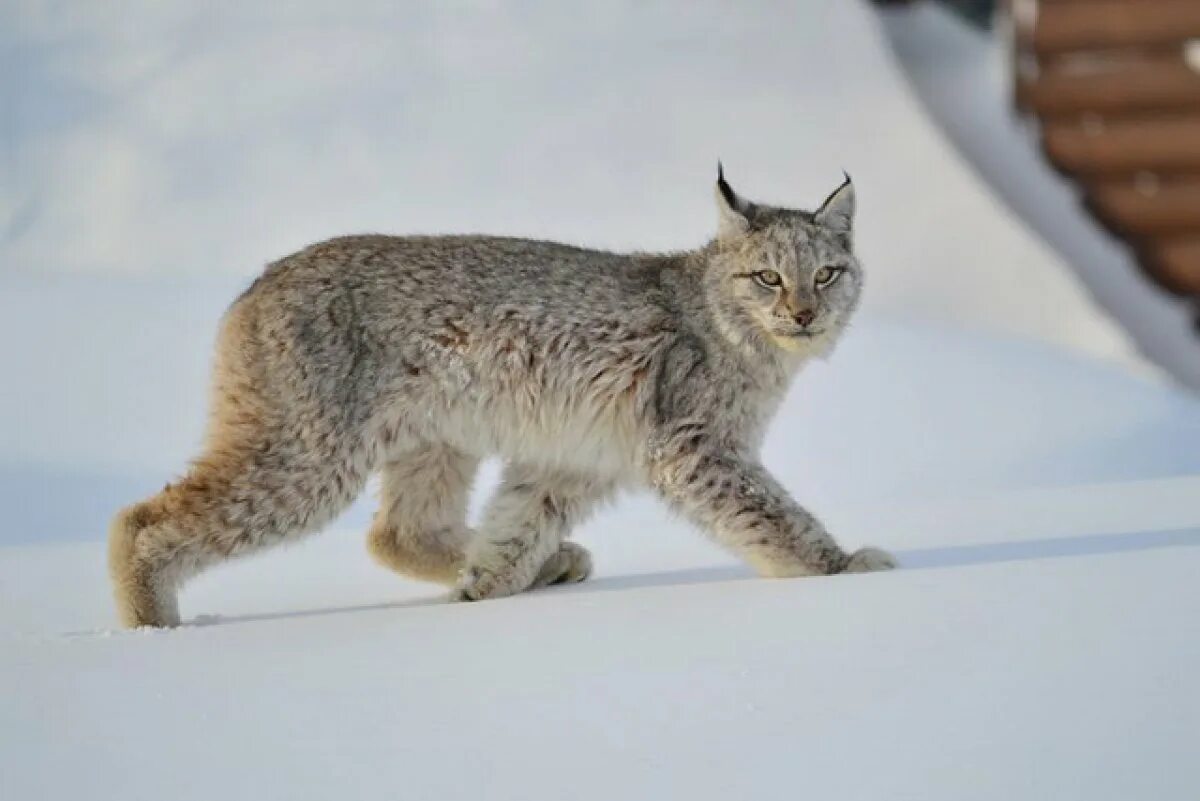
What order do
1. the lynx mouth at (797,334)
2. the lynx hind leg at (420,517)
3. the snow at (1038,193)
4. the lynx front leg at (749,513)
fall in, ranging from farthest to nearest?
the snow at (1038,193), the lynx hind leg at (420,517), the lynx mouth at (797,334), the lynx front leg at (749,513)

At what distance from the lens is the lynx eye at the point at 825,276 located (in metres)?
4.63

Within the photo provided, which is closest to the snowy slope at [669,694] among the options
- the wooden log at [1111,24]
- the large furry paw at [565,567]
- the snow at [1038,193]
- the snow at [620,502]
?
the snow at [620,502]

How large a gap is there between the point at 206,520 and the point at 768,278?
56.7 inches

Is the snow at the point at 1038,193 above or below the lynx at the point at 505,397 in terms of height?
above

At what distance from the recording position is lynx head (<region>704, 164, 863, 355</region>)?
15.1ft

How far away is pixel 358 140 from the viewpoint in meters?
9.31

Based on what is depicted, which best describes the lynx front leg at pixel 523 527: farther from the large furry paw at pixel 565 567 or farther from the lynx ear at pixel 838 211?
the lynx ear at pixel 838 211

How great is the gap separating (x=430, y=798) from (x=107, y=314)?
5314 millimetres

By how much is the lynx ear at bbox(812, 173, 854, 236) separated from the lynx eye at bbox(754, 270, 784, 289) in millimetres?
215

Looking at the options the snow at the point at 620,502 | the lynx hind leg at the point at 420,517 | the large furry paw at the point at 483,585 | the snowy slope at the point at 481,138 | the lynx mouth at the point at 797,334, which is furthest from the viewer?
the snowy slope at the point at 481,138

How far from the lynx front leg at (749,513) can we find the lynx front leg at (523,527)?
277 mm

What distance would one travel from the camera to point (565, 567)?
4.89 meters

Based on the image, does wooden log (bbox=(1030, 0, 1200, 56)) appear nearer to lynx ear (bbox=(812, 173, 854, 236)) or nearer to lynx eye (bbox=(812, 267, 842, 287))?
lynx ear (bbox=(812, 173, 854, 236))

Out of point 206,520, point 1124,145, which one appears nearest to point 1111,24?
point 1124,145
